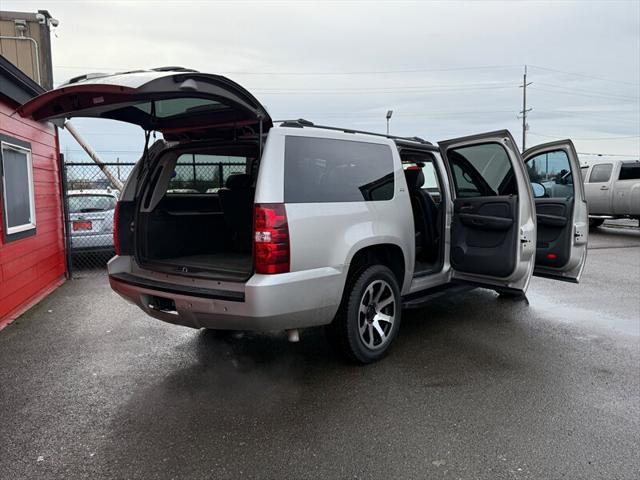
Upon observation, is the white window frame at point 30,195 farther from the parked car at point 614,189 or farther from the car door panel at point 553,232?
the parked car at point 614,189

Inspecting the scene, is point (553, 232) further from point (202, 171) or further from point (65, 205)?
point (65, 205)

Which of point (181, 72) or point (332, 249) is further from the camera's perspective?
point (332, 249)

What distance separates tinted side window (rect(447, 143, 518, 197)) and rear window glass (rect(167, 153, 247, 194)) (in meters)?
2.25

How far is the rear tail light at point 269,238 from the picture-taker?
319cm

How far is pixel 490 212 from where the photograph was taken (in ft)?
15.3

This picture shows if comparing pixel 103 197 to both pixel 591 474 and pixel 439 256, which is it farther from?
pixel 591 474

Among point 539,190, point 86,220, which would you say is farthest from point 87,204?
point 539,190

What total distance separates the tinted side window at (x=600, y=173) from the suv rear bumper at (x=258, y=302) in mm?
13687

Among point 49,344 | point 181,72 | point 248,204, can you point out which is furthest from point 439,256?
point 49,344

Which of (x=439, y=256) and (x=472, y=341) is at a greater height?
(x=439, y=256)

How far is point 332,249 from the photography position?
11.6ft

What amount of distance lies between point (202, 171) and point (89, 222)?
4171mm

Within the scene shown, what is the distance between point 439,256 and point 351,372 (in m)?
1.77

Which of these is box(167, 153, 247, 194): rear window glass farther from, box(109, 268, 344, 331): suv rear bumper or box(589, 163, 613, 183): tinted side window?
box(589, 163, 613, 183): tinted side window
